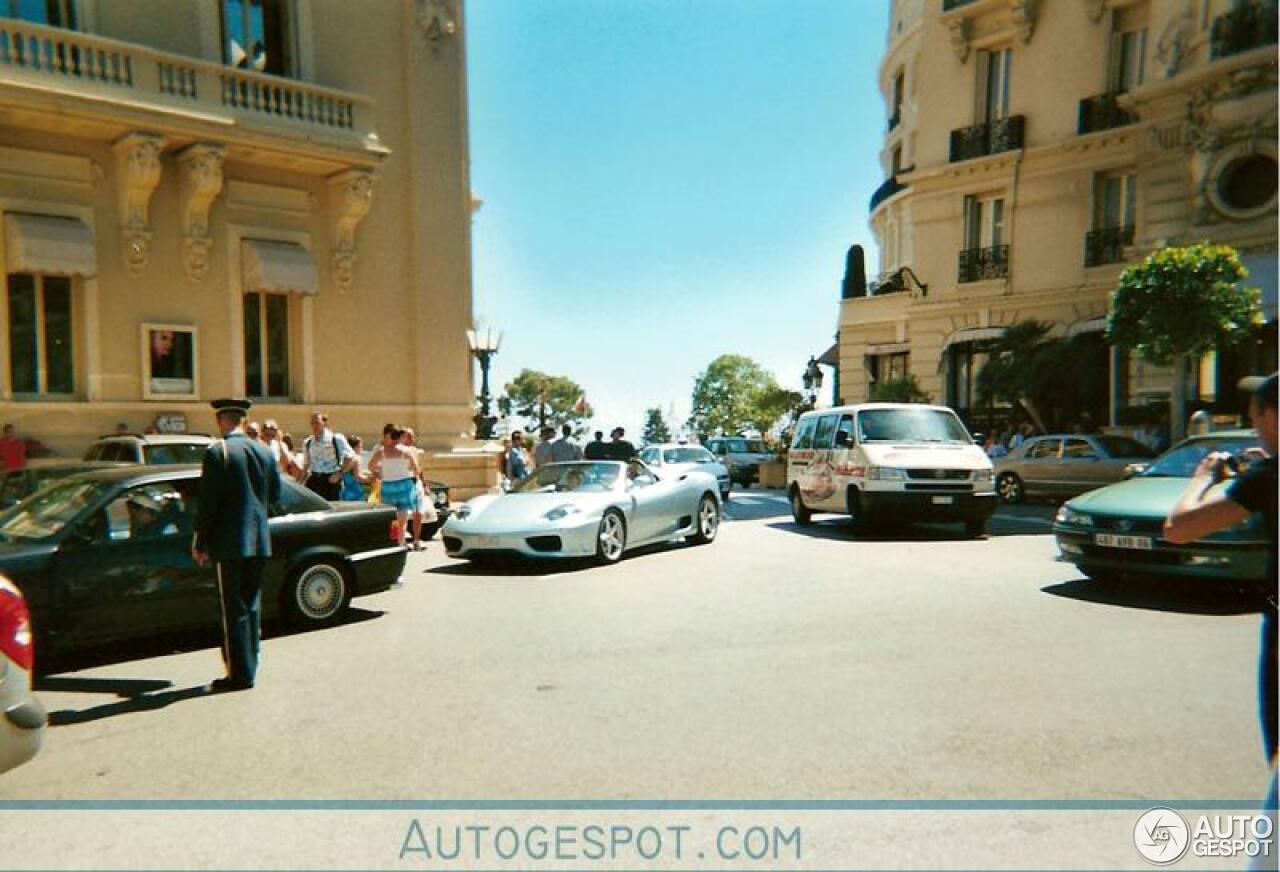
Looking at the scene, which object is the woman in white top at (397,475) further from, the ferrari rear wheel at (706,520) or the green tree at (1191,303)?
the green tree at (1191,303)

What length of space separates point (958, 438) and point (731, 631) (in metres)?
7.54

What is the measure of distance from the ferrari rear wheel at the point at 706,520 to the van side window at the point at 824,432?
225 centimetres

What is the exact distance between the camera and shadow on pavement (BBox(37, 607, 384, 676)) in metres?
5.92

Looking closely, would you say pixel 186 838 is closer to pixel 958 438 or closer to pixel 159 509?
pixel 159 509

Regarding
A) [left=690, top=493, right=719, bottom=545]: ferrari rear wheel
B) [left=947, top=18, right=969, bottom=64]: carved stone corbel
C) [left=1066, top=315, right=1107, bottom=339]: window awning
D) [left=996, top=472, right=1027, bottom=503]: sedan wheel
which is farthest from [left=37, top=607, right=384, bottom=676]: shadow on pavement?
[left=947, top=18, right=969, bottom=64]: carved stone corbel

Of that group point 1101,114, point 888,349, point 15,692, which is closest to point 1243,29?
point 1101,114

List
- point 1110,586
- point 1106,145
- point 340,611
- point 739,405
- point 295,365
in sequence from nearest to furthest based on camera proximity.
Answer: point 340,611 < point 1110,586 < point 295,365 < point 1106,145 < point 739,405

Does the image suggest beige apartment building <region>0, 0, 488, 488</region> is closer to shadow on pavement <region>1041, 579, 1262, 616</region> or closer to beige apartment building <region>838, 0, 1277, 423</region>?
shadow on pavement <region>1041, 579, 1262, 616</region>

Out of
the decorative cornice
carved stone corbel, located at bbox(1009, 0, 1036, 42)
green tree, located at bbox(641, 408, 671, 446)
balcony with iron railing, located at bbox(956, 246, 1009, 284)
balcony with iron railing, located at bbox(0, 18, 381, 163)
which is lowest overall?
green tree, located at bbox(641, 408, 671, 446)

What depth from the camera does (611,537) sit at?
10.1m

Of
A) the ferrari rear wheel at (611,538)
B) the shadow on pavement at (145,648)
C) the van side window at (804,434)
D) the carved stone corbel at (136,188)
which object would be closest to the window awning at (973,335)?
the van side window at (804,434)

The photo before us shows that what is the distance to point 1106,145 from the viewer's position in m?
22.7

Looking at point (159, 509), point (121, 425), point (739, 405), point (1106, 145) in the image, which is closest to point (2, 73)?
point (121, 425)

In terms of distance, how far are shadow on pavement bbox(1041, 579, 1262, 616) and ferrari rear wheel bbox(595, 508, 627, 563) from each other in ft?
14.8
